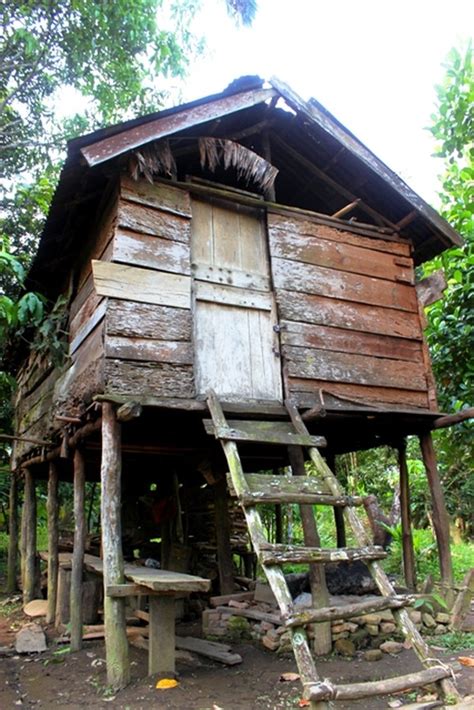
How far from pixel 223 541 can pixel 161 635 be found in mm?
3058

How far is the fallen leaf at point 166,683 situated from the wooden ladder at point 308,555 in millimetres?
1743

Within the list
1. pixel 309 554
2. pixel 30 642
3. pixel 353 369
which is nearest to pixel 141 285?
pixel 353 369

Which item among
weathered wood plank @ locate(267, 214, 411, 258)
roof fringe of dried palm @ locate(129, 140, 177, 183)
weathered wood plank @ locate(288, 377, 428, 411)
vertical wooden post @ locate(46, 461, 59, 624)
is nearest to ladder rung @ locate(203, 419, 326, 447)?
weathered wood plank @ locate(288, 377, 428, 411)

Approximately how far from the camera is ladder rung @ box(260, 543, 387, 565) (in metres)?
3.88

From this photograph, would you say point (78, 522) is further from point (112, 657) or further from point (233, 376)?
point (233, 376)

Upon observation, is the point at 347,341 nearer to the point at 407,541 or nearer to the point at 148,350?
the point at 148,350

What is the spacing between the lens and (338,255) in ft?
23.7

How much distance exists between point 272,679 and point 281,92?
21.4ft

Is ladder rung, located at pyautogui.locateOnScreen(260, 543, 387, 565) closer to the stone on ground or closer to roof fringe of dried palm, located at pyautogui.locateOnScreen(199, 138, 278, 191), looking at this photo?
the stone on ground

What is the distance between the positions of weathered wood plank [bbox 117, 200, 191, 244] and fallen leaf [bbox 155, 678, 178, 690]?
441 centimetres

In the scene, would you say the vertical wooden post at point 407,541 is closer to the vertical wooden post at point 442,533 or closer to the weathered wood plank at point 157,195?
the vertical wooden post at point 442,533

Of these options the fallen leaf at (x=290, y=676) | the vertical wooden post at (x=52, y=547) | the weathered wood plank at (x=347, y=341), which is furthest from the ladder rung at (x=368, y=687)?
the vertical wooden post at (x=52, y=547)

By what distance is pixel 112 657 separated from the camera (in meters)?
4.97

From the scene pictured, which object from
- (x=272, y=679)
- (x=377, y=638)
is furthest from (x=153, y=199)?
(x=377, y=638)
